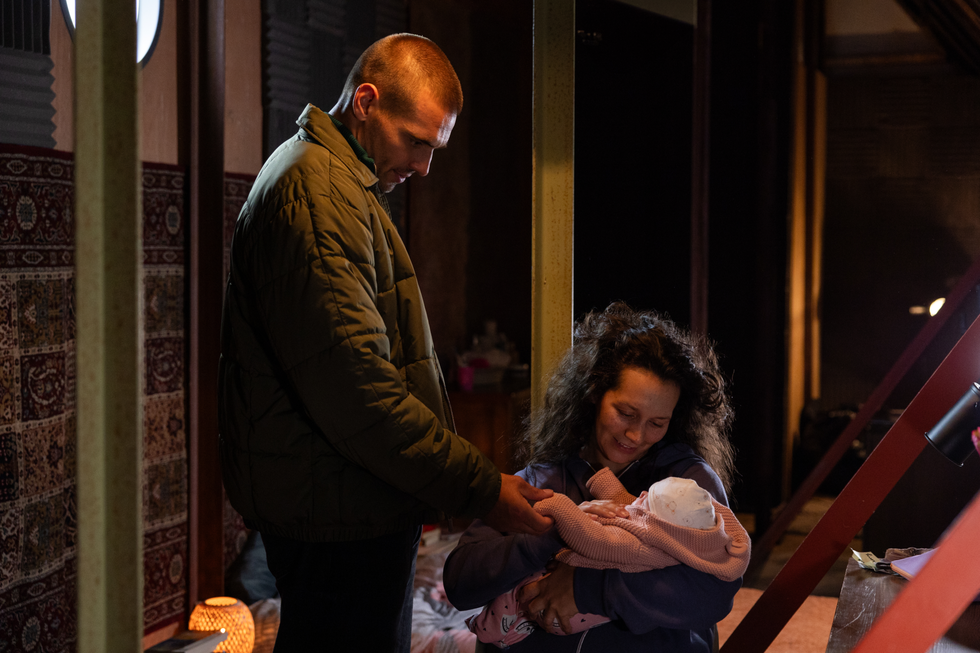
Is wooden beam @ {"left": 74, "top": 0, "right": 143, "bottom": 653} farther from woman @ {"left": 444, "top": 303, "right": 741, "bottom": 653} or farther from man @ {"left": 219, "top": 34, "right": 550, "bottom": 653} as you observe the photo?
woman @ {"left": 444, "top": 303, "right": 741, "bottom": 653}

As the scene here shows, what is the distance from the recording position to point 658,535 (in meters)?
1.50

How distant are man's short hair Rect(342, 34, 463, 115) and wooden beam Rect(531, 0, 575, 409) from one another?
1.06 feet

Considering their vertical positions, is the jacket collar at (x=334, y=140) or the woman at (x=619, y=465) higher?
the jacket collar at (x=334, y=140)

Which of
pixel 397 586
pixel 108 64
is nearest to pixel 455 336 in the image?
pixel 397 586

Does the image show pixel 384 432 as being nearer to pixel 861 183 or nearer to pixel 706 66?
pixel 706 66

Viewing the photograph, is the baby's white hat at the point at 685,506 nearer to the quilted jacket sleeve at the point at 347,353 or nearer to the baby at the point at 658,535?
the baby at the point at 658,535

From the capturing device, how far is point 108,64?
36.8 inches

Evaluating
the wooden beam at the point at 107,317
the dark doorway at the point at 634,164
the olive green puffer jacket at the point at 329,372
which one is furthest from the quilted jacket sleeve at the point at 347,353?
the dark doorway at the point at 634,164

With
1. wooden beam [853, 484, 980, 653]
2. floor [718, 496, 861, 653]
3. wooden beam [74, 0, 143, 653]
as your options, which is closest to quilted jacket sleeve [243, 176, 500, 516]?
wooden beam [74, 0, 143, 653]

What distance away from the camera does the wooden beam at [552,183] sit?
1966mm

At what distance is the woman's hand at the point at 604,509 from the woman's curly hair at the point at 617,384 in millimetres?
263

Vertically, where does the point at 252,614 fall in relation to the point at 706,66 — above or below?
below

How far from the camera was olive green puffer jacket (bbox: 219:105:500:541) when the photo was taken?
147cm

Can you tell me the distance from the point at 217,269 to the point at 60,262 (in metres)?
0.73
